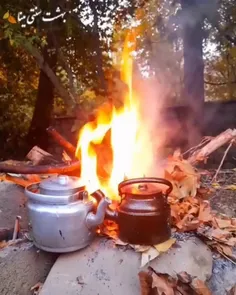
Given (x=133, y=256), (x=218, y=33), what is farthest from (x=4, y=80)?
(x=133, y=256)

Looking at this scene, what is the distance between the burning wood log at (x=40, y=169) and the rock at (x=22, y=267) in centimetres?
57

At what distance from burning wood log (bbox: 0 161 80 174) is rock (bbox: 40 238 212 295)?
70cm

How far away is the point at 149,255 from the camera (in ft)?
5.39

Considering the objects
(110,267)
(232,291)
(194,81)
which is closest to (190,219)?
(232,291)

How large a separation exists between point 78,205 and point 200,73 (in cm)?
542

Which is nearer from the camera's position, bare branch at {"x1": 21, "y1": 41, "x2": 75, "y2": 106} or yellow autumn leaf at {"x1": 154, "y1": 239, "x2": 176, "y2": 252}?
yellow autumn leaf at {"x1": 154, "y1": 239, "x2": 176, "y2": 252}

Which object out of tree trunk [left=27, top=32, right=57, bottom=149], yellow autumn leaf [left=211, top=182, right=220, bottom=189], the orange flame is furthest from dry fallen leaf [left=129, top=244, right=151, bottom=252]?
tree trunk [left=27, top=32, right=57, bottom=149]

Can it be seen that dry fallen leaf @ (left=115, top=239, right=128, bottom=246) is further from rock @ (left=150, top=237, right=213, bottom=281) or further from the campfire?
rock @ (left=150, top=237, right=213, bottom=281)

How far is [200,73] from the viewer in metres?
6.48

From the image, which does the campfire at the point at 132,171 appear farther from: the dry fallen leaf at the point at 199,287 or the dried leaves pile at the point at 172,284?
the dry fallen leaf at the point at 199,287

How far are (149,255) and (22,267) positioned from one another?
2.21ft

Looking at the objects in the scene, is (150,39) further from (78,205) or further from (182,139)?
(78,205)

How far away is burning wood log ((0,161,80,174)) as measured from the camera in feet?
7.42

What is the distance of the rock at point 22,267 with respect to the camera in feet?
5.65
